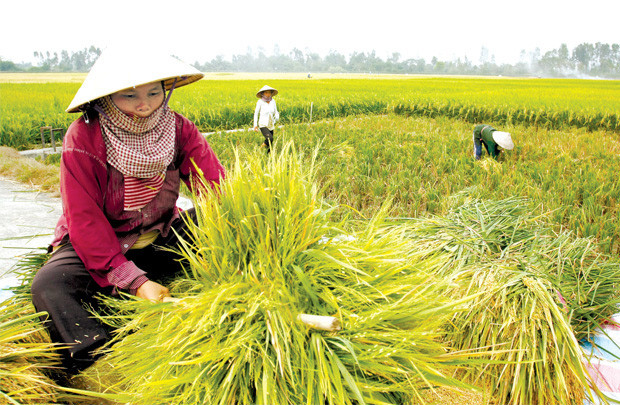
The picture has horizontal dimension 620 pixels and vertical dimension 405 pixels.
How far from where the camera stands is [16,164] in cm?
492

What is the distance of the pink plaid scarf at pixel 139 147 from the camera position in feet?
5.65

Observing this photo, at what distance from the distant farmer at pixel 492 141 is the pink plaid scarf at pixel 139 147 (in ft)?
15.0

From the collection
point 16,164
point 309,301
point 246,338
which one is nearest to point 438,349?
point 309,301

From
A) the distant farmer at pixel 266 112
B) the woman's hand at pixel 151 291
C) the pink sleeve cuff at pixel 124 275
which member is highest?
the distant farmer at pixel 266 112

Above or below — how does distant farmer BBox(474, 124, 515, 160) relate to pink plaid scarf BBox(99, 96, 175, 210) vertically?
below

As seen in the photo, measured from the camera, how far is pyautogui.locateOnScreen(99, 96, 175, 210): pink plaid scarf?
1724 mm

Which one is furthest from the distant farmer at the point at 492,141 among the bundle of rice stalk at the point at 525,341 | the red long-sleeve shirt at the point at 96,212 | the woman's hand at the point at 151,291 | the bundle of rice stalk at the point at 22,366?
the bundle of rice stalk at the point at 22,366

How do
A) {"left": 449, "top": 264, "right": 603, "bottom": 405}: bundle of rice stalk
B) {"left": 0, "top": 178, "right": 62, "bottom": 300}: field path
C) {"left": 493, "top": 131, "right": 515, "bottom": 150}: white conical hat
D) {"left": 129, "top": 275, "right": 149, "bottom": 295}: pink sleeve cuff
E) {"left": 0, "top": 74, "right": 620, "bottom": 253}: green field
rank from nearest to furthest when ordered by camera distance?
{"left": 449, "top": 264, "right": 603, "bottom": 405}: bundle of rice stalk < {"left": 129, "top": 275, "right": 149, "bottom": 295}: pink sleeve cuff < {"left": 0, "top": 178, "right": 62, "bottom": 300}: field path < {"left": 0, "top": 74, "right": 620, "bottom": 253}: green field < {"left": 493, "top": 131, "right": 515, "bottom": 150}: white conical hat

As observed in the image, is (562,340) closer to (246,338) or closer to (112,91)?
(246,338)

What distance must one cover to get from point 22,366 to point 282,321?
34.6 inches

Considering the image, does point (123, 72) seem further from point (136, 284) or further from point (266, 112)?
point (266, 112)

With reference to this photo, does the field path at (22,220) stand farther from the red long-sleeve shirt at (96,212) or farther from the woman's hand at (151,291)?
the woman's hand at (151,291)

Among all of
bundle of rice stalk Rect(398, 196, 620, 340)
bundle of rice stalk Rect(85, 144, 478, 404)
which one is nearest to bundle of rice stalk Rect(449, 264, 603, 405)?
bundle of rice stalk Rect(398, 196, 620, 340)

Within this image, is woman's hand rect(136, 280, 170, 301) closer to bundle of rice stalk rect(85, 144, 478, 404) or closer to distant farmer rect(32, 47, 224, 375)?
distant farmer rect(32, 47, 224, 375)
